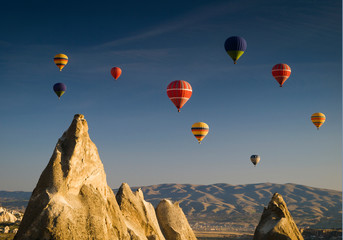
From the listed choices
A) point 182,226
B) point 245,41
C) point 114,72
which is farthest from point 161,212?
point 114,72

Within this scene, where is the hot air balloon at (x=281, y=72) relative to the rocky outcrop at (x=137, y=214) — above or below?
above

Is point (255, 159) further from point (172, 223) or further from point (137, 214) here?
point (137, 214)

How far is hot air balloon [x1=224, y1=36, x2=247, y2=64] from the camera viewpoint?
226 feet

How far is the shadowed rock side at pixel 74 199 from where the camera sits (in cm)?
2086

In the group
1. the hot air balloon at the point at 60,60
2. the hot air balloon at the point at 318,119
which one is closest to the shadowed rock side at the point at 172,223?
the hot air balloon at the point at 60,60

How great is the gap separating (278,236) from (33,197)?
2230cm

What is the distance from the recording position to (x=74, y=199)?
73.4ft

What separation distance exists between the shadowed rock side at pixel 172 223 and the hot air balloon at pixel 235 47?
37619 mm

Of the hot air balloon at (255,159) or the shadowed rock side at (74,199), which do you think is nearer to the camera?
the shadowed rock side at (74,199)

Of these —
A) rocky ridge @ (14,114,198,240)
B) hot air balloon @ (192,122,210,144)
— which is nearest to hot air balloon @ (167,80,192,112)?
hot air balloon @ (192,122,210,144)

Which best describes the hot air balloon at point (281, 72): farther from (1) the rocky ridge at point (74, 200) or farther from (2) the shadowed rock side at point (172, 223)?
(1) the rocky ridge at point (74, 200)

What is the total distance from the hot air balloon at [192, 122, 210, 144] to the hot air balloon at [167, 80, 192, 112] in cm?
1162

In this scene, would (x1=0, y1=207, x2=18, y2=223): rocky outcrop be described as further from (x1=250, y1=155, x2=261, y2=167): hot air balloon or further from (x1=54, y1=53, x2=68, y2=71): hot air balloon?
(x1=250, y1=155, x2=261, y2=167): hot air balloon

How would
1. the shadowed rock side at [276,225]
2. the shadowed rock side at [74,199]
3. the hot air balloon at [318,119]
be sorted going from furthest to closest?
the hot air balloon at [318,119], the shadowed rock side at [276,225], the shadowed rock side at [74,199]
